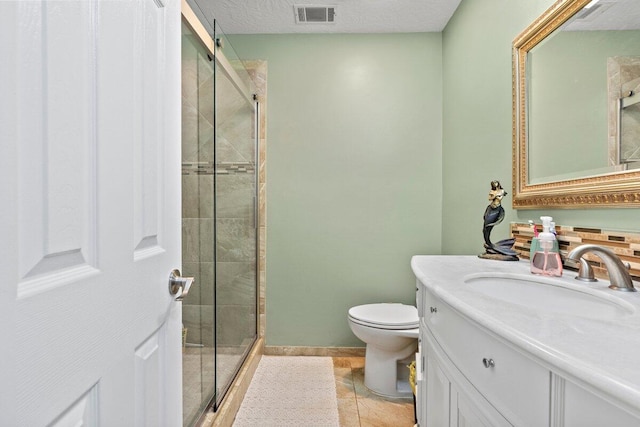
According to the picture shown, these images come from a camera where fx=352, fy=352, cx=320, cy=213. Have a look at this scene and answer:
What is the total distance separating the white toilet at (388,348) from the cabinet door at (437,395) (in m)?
0.75

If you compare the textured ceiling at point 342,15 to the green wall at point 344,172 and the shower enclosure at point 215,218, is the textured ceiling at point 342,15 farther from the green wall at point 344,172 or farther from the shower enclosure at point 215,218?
the shower enclosure at point 215,218

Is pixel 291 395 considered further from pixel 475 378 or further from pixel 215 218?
pixel 475 378

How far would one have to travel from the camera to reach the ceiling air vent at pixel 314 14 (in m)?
2.29

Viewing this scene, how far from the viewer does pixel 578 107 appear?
1.20m

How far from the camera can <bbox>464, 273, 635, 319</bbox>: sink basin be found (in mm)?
868

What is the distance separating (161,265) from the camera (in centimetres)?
84

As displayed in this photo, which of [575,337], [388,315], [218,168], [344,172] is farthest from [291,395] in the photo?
[575,337]

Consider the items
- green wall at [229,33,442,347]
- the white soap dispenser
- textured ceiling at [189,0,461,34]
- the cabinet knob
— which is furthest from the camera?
green wall at [229,33,442,347]

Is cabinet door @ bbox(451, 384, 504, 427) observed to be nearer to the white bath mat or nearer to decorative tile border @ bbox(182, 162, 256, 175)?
the white bath mat

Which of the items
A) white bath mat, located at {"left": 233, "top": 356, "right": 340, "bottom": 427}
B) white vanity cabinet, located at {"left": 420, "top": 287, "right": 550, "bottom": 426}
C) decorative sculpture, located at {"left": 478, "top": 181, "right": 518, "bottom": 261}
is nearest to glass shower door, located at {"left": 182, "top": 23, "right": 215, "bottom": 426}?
white bath mat, located at {"left": 233, "top": 356, "right": 340, "bottom": 427}

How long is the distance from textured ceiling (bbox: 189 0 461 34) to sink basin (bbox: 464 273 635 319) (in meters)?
1.89

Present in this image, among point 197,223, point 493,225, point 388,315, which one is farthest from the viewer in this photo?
point 388,315

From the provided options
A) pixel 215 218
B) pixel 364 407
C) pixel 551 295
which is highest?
pixel 215 218

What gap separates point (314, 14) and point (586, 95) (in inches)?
70.0
